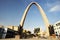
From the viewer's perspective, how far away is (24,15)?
166 ft

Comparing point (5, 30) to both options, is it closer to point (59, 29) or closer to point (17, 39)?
point (17, 39)

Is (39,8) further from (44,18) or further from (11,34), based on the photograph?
(11,34)

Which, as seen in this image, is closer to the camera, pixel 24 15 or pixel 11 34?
pixel 24 15

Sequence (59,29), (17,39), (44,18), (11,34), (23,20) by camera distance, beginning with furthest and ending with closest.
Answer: (59,29)
(11,34)
(23,20)
(44,18)
(17,39)

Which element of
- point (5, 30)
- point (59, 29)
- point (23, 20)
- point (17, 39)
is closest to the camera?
point (17, 39)

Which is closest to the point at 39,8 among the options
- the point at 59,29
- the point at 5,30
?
the point at 5,30

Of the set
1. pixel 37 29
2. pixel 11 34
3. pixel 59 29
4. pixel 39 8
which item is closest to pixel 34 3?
pixel 39 8

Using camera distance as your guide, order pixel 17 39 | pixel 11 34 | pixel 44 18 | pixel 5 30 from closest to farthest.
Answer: pixel 17 39, pixel 44 18, pixel 5 30, pixel 11 34

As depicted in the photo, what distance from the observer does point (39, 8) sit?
160 feet

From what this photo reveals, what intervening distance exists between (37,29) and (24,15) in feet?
196

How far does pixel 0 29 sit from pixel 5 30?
242 cm

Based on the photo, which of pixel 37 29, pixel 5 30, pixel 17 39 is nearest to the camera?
pixel 17 39

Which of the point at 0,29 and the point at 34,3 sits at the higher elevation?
the point at 34,3

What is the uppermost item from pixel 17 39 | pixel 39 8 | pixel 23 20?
pixel 39 8
